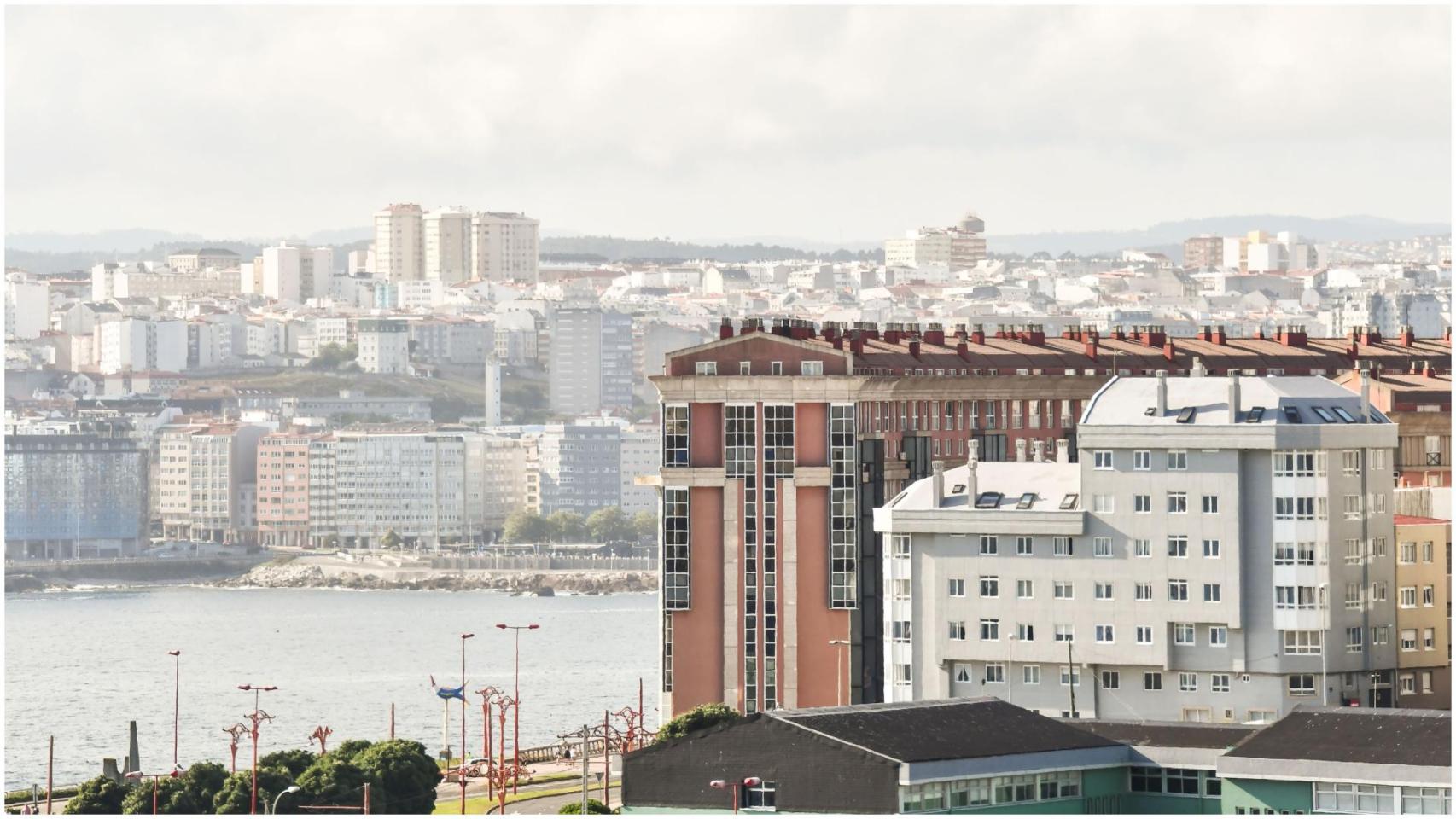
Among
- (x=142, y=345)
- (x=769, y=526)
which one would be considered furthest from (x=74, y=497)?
(x=769, y=526)

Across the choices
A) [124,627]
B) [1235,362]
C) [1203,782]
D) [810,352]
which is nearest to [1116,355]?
[1235,362]

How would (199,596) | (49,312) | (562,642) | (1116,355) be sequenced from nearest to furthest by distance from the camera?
(1116,355) < (562,642) < (199,596) < (49,312)

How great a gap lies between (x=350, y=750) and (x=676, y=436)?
4.98 metres

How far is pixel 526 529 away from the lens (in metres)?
128

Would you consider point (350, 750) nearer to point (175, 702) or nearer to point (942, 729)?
point (942, 729)

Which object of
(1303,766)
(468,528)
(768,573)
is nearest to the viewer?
(1303,766)

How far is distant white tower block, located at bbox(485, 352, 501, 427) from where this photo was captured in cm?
15100

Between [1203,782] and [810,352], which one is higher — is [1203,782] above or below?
below

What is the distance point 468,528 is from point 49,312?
164 ft

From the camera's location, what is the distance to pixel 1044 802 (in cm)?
2419

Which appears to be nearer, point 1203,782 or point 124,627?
point 1203,782

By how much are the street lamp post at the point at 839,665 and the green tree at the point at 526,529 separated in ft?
293

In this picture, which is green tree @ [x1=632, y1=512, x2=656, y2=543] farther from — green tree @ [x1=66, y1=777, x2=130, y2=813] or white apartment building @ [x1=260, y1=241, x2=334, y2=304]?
green tree @ [x1=66, y1=777, x2=130, y2=813]

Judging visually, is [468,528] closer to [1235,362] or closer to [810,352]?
[1235,362]
